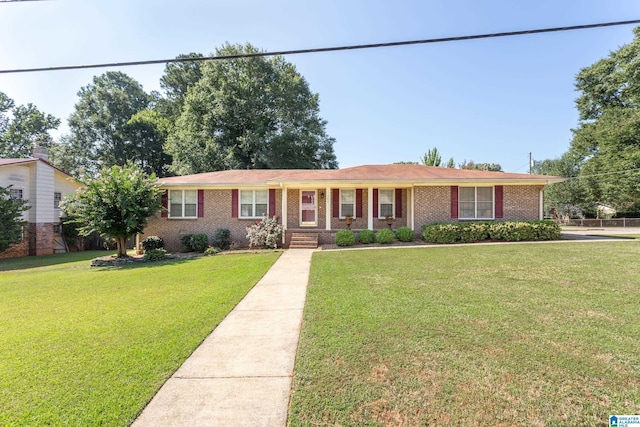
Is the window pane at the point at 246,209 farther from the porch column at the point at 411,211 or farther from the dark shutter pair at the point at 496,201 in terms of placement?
the dark shutter pair at the point at 496,201

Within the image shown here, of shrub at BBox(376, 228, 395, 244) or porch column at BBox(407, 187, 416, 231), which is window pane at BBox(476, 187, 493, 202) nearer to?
porch column at BBox(407, 187, 416, 231)

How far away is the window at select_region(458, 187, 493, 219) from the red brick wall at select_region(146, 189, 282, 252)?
870 centimetres

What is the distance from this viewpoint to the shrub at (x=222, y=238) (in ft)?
43.7

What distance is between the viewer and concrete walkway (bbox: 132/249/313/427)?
7.60ft

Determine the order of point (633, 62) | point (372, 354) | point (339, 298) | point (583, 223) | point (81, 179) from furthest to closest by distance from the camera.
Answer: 1. point (583, 223)
2. point (633, 62)
3. point (81, 179)
4. point (339, 298)
5. point (372, 354)

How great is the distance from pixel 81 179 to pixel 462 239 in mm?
15809

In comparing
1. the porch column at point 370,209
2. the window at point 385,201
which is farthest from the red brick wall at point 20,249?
the window at point 385,201

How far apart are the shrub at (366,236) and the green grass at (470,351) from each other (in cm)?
639

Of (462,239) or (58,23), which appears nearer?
(58,23)

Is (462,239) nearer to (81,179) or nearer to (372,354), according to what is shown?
(372,354)

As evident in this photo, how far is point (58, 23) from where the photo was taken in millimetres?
5961

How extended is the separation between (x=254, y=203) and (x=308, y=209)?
265 cm

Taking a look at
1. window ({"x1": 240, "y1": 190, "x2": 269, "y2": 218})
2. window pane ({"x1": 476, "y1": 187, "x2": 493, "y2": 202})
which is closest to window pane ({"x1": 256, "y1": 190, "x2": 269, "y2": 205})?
window ({"x1": 240, "y1": 190, "x2": 269, "y2": 218})

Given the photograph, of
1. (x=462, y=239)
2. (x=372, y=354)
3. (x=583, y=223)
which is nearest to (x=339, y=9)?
(x=372, y=354)
